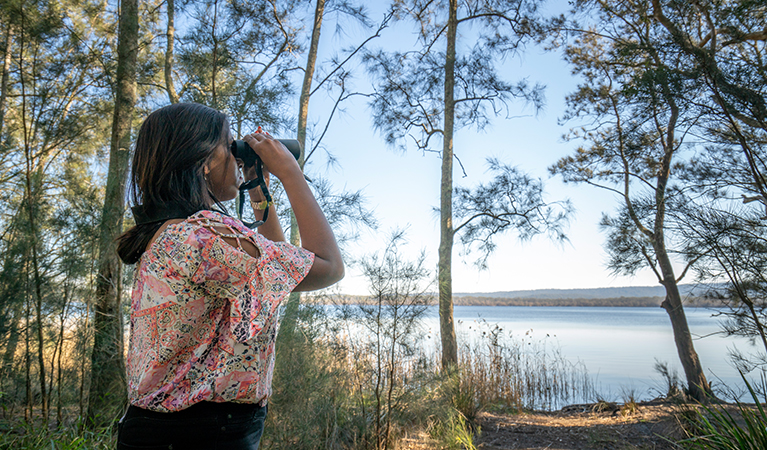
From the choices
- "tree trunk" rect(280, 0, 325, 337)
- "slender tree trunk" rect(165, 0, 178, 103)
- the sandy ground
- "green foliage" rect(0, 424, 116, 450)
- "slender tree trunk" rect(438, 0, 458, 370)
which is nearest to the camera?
"green foliage" rect(0, 424, 116, 450)

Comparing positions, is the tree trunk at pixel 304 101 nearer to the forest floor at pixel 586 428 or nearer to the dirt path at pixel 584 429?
the forest floor at pixel 586 428

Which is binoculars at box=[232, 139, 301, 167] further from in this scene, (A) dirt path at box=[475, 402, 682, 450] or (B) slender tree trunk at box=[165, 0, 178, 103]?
(B) slender tree trunk at box=[165, 0, 178, 103]

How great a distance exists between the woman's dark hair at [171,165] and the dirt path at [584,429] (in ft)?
13.4

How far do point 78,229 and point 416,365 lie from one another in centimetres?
270

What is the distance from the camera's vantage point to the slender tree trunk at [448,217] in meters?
5.50

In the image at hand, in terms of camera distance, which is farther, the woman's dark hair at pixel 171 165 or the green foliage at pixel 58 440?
the green foliage at pixel 58 440

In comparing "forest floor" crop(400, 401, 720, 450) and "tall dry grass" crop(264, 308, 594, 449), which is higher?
"tall dry grass" crop(264, 308, 594, 449)

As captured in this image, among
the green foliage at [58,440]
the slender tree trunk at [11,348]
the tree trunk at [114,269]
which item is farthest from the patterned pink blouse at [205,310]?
the slender tree trunk at [11,348]

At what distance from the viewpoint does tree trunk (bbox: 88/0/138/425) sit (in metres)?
2.75

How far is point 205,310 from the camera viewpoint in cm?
71

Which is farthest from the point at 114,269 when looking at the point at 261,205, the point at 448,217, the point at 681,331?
the point at 681,331

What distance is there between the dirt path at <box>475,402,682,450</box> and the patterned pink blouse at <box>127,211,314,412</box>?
13.0 ft

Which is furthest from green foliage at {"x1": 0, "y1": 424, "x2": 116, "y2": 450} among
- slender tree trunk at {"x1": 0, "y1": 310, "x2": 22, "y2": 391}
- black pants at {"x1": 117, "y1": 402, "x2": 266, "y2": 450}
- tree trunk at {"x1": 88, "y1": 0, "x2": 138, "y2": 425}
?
black pants at {"x1": 117, "y1": 402, "x2": 266, "y2": 450}

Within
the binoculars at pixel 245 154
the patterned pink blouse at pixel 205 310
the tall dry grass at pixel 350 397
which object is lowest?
the tall dry grass at pixel 350 397
